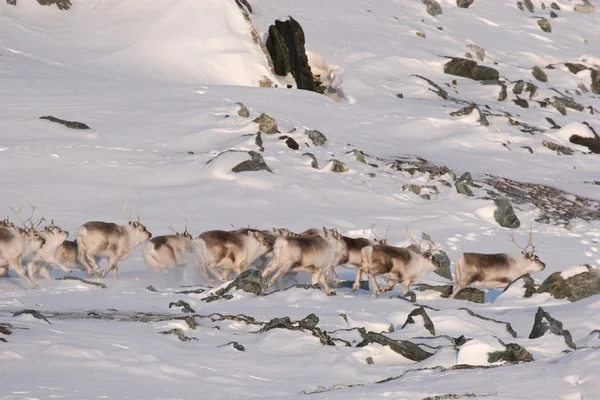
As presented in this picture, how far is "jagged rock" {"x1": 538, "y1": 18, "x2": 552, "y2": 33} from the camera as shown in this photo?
60562mm

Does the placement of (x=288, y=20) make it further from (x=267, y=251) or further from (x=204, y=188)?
(x=267, y=251)

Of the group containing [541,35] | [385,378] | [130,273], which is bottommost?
[541,35]

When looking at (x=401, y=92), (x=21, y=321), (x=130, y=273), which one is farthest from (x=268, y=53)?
(x=21, y=321)

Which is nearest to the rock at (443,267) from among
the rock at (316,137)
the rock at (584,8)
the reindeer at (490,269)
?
the reindeer at (490,269)

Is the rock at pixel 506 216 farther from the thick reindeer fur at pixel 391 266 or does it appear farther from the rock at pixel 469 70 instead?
the rock at pixel 469 70

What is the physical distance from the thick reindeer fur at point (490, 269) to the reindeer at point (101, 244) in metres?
5.50

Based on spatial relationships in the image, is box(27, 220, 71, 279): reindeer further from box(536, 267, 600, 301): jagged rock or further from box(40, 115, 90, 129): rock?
box(40, 115, 90, 129): rock

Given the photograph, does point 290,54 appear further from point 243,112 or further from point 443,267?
point 443,267

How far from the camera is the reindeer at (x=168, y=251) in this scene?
1580cm

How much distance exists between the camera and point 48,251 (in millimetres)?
15336

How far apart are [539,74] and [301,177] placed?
26.8 meters

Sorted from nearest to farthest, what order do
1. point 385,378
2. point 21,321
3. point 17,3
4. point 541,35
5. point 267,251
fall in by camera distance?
point 385,378, point 21,321, point 267,251, point 17,3, point 541,35

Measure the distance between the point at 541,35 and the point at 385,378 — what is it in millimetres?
52984

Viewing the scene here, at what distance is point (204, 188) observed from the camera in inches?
923
